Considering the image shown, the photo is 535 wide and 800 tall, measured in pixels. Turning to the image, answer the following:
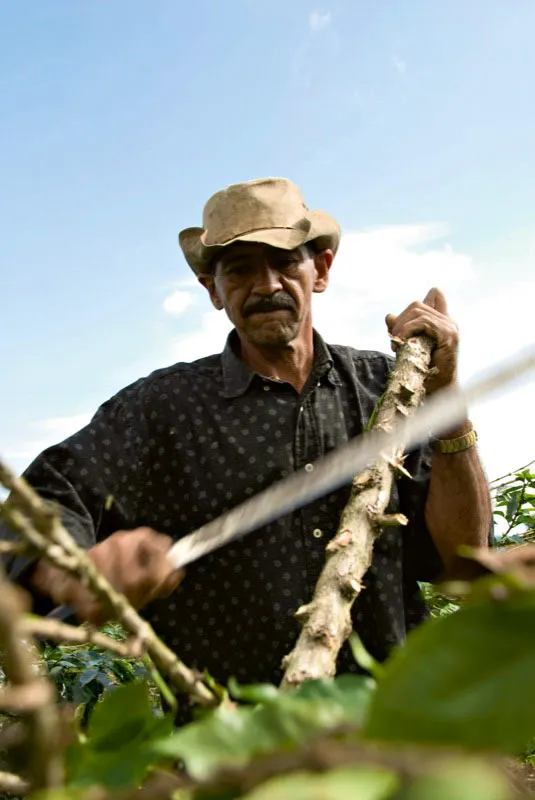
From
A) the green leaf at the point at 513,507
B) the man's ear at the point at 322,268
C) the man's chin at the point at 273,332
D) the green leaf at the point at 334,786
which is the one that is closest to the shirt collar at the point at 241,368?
the man's chin at the point at 273,332

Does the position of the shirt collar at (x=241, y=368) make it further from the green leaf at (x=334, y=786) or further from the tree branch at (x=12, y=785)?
the green leaf at (x=334, y=786)

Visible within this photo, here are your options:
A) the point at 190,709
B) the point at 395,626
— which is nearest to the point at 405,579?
the point at 395,626

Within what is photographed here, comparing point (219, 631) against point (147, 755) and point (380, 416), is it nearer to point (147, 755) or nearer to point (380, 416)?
point (380, 416)

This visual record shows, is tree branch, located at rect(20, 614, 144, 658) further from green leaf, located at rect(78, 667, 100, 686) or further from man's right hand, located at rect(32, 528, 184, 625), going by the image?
green leaf, located at rect(78, 667, 100, 686)

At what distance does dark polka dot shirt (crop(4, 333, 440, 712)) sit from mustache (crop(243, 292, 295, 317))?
22 cm

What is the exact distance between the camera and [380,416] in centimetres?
207

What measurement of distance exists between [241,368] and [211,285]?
444 millimetres

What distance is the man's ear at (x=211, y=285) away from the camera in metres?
2.83

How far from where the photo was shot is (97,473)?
216cm

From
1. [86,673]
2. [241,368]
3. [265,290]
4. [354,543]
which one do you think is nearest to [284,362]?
[241,368]

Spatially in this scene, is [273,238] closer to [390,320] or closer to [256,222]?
[256,222]

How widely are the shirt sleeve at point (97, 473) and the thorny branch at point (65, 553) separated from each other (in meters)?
1.11

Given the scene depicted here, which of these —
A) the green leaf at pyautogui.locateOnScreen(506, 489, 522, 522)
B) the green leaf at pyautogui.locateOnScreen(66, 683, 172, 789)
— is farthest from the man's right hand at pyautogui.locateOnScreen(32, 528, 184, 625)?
the green leaf at pyautogui.locateOnScreen(506, 489, 522, 522)

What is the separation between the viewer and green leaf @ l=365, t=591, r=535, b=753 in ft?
1.20
